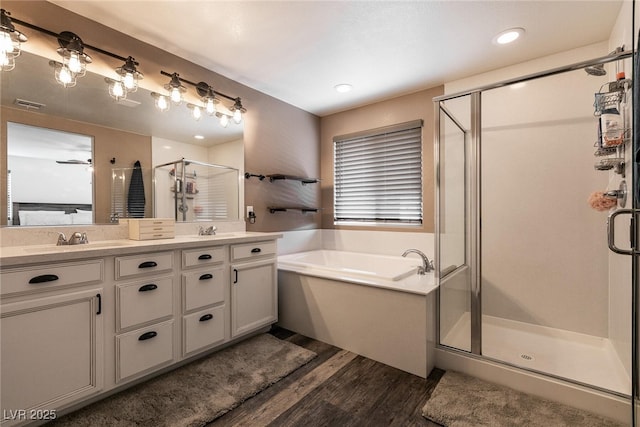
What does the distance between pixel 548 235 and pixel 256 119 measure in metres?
2.88

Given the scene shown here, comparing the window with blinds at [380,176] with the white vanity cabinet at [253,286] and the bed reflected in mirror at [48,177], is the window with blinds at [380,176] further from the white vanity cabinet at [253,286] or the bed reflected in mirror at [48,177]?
the bed reflected in mirror at [48,177]

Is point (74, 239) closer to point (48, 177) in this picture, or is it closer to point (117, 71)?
point (48, 177)

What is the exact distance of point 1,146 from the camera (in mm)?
1634

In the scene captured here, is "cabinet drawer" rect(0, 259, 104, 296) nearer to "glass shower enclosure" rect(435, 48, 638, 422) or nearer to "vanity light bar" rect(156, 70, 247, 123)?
"vanity light bar" rect(156, 70, 247, 123)

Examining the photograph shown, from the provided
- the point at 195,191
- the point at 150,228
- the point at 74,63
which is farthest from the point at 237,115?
the point at 150,228

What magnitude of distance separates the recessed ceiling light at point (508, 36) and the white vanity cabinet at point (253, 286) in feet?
7.78

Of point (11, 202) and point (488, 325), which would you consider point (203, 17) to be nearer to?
point (11, 202)

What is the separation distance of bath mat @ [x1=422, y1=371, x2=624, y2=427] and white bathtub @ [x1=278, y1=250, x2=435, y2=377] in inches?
9.9

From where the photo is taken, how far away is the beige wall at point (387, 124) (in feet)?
9.90

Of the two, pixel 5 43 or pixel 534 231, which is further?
pixel 534 231

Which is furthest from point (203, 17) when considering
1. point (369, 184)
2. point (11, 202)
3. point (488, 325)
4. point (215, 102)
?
point (488, 325)

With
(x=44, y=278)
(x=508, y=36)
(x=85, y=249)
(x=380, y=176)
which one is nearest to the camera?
(x=44, y=278)

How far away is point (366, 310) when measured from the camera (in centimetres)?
218

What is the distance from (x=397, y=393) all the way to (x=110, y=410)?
63.5 inches
